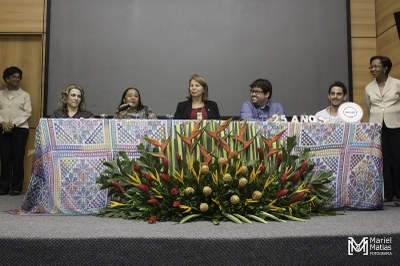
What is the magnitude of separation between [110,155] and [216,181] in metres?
0.65

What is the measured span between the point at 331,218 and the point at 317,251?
24.1 inches

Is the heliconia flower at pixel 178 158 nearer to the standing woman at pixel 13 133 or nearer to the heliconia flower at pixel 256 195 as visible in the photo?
the heliconia flower at pixel 256 195

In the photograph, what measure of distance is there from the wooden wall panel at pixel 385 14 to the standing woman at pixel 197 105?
85.2 inches

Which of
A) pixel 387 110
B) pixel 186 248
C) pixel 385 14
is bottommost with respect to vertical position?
pixel 186 248

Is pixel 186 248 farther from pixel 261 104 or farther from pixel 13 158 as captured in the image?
pixel 13 158

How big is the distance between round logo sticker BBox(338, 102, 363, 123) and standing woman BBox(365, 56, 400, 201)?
1.00 meters

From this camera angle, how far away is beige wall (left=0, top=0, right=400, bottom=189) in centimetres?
460

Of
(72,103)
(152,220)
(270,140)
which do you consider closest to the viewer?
(152,220)

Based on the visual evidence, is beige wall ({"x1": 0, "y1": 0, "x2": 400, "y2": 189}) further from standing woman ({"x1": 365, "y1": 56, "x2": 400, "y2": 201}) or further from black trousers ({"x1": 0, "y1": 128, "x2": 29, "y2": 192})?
standing woman ({"x1": 365, "y1": 56, "x2": 400, "y2": 201})

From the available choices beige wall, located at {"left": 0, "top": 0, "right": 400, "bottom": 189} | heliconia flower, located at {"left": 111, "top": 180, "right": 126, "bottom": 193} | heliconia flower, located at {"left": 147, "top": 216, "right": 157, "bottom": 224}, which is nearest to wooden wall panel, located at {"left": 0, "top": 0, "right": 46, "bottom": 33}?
beige wall, located at {"left": 0, "top": 0, "right": 400, "bottom": 189}

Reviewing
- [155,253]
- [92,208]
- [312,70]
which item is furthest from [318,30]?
[155,253]

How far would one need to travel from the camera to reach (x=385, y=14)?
176 inches

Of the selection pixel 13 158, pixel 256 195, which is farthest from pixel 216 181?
pixel 13 158

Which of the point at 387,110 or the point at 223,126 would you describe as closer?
the point at 223,126
